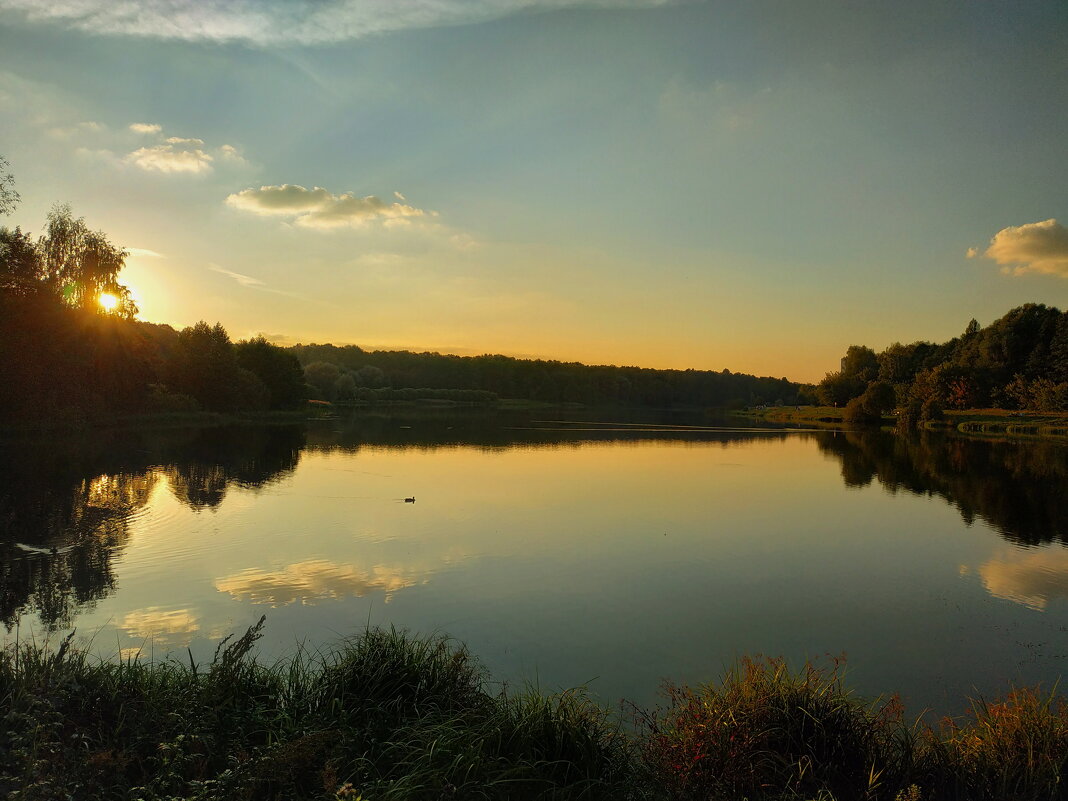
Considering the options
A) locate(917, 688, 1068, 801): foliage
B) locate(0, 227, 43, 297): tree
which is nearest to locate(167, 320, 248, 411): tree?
locate(0, 227, 43, 297): tree

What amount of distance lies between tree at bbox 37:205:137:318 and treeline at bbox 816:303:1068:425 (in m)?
78.6

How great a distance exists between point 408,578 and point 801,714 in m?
7.65

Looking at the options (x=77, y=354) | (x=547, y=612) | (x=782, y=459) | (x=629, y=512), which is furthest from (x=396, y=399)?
(x=547, y=612)

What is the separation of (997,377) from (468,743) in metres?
92.5

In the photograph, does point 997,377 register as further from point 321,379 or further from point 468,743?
point 468,743

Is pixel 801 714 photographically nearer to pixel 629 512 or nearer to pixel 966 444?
pixel 629 512

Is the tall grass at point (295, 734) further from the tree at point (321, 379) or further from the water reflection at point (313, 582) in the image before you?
the tree at point (321, 379)

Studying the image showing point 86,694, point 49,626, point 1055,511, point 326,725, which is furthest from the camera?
point 1055,511

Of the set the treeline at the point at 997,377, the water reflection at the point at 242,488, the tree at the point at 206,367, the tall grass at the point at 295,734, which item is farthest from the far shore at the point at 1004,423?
the tree at the point at 206,367

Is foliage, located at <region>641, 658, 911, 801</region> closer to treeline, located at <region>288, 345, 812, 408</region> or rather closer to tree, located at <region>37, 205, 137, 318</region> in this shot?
tree, located at <region>37, 205, 137, 318</region>

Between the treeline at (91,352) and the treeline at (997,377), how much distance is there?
236 feet

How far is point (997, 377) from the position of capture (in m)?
79.0

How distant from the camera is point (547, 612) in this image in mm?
10031

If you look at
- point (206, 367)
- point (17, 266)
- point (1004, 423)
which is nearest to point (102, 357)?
point (17, 266)
